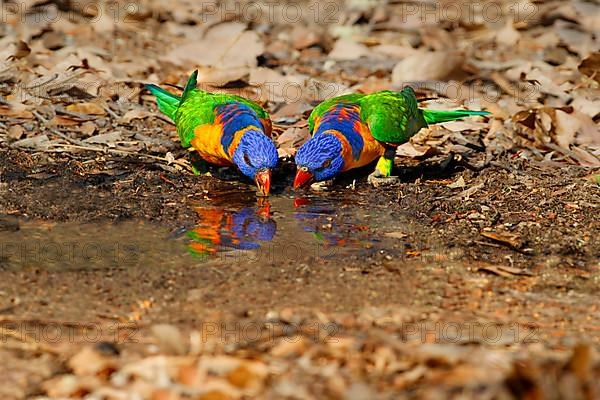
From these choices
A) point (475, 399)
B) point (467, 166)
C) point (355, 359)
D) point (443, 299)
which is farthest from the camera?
point (467, 166)

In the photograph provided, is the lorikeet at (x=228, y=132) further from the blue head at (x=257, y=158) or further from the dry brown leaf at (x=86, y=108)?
the dry brown leaf at (x=86, y=108)

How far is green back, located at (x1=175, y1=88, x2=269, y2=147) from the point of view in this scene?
22.5ft

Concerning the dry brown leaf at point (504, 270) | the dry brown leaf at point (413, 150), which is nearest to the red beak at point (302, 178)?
the dry brown leaf at point (413, 150)

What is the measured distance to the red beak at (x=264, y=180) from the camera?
20.9ft

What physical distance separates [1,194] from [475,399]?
401 centimetres

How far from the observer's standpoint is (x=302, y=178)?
656cm

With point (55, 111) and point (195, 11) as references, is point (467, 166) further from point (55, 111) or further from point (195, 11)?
point (195, 11)

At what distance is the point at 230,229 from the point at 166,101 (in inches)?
89.7

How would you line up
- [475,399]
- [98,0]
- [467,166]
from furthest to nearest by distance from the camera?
1. [98,0]
2. [467,166]
3. [475,399]

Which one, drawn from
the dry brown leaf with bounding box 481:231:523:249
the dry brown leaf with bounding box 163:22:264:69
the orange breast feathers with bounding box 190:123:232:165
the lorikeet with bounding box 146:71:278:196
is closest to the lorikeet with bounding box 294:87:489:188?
the lorikeet with bounding box 146:71:278:196

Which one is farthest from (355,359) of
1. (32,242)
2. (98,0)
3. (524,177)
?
(98,0)

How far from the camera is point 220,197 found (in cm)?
648

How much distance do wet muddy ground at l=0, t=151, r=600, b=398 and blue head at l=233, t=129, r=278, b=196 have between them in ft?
0.52

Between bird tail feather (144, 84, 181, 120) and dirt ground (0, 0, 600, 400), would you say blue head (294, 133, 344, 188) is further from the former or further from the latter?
bird tail feather (144, 84, 181, 120)
